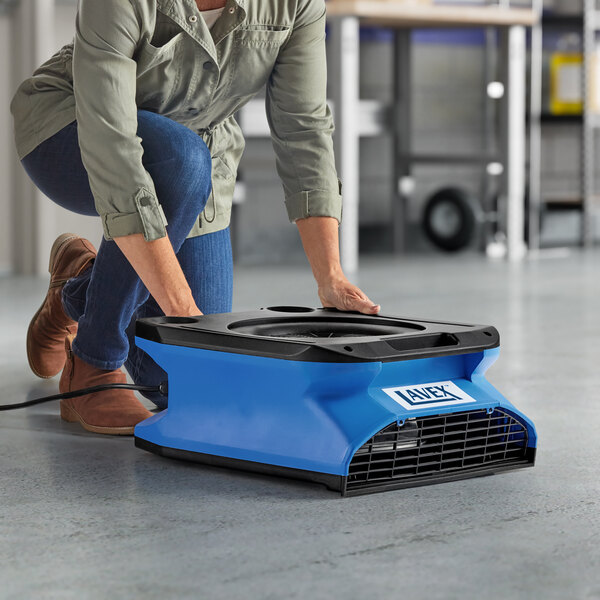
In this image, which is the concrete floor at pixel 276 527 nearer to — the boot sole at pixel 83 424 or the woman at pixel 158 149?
the boot sole at pixel 83 424

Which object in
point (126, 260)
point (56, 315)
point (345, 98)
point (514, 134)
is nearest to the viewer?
point (126, 260)

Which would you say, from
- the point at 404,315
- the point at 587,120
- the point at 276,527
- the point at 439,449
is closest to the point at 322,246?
the point at 439,449

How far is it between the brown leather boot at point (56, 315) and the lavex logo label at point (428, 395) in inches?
25.3

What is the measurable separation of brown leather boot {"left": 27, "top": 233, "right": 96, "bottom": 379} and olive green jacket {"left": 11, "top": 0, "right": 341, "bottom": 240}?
19 centimetres

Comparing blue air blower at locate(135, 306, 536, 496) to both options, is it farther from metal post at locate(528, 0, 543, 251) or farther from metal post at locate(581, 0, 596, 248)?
metal post at locate(581, 0, 596, 248)

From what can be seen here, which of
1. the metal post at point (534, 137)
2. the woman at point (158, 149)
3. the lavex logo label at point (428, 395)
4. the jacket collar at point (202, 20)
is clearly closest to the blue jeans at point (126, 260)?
the woman at point (158, 149)

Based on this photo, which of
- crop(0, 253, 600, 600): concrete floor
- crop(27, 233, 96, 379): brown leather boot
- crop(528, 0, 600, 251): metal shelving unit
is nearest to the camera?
crop(0, 253, 600, 600): concrete floor

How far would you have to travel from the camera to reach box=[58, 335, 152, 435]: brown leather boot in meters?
1.38

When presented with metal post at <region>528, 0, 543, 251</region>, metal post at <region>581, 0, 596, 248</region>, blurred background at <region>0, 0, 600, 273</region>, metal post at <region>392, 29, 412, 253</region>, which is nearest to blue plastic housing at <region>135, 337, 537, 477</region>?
blurred background at <region>0, 0, 600, 273</region>

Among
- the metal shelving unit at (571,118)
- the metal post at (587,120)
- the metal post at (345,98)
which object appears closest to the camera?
the metal post at (345,98)

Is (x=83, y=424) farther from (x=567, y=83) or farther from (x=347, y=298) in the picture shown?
(x=567, y=83)

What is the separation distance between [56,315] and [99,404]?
30 centimetres

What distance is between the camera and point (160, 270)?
4.03 ft

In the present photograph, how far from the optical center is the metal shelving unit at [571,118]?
4.50 meters
